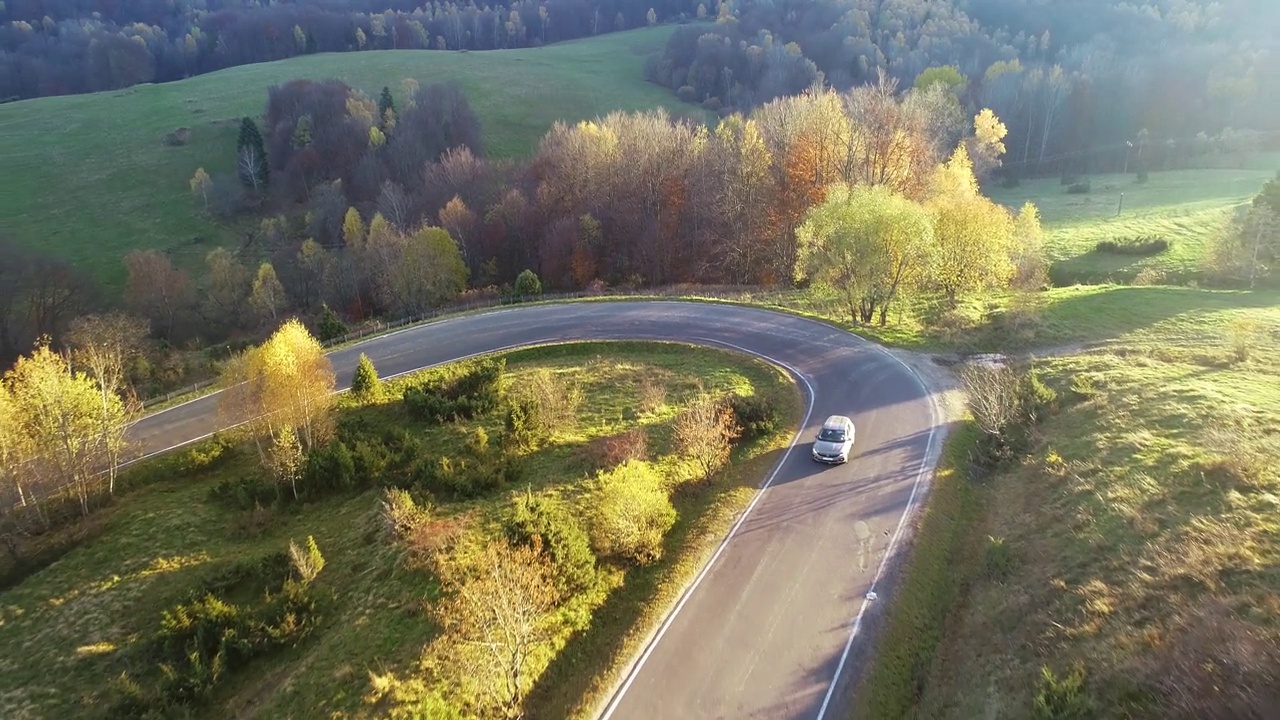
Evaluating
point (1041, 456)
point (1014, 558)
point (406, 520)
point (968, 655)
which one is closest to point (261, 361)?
point (406, 520)

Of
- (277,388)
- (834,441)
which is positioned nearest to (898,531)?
(834,441)

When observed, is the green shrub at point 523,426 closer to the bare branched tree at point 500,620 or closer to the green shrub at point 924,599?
the bare branched tree at point 500,620

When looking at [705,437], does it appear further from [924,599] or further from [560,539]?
[924,599]

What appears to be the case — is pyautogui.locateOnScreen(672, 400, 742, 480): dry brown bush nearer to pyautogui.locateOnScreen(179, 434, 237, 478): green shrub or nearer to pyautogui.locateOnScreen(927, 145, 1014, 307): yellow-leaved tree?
pyautogui.locateOnScreen(179, 434, 237, 478): green shrub

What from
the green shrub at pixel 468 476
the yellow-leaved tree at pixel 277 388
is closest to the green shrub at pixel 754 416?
the green shrub at pixel 468 476

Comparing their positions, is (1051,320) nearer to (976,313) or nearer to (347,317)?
(976,313)

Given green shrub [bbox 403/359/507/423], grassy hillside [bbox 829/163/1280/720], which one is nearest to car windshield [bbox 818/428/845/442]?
grassy hillside [bbox 829/163/1280/720]
